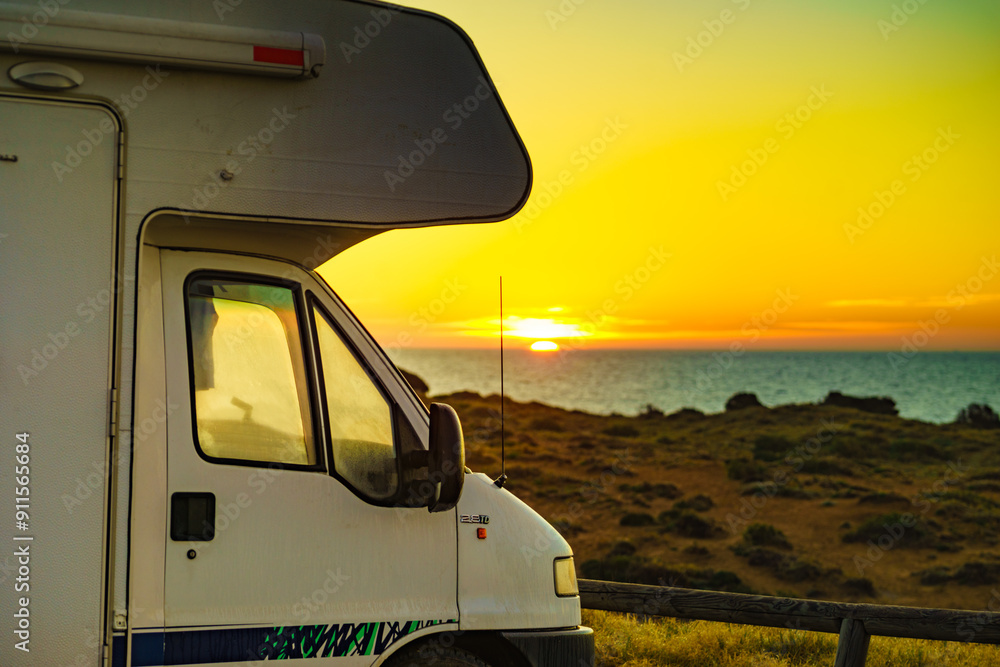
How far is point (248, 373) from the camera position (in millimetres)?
3803

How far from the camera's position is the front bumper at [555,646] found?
4070 mm

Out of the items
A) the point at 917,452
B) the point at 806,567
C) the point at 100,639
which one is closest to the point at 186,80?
the point at 100,639

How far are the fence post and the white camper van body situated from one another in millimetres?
2733

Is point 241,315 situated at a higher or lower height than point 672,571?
higher

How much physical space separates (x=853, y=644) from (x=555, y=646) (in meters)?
2.92

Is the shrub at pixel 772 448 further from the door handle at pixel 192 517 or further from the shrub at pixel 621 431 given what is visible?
the door handle at pixel 192 517

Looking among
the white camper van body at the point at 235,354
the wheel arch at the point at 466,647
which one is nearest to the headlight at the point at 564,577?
the white camper van body at the point at 235,354

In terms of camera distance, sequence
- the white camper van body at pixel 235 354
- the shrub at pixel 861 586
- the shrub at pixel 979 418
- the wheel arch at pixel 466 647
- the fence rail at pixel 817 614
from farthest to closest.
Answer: the shrub at pixel 979 418 < the shrub at pixel 861 586 < the fence rail at pixel 817 614 < the wheel arch at pixel 466 647 < the white camper van body at pixel 235 354

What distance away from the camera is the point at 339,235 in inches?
158

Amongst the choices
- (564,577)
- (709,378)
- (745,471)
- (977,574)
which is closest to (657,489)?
(745,471)

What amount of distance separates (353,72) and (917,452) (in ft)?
117

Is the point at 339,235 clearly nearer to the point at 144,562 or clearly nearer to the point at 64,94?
the point at 64,94

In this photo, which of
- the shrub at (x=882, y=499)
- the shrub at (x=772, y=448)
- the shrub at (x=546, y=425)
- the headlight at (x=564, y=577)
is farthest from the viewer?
the shrub at (x=546, y=425)

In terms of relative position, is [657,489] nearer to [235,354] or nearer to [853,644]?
[853,644]
